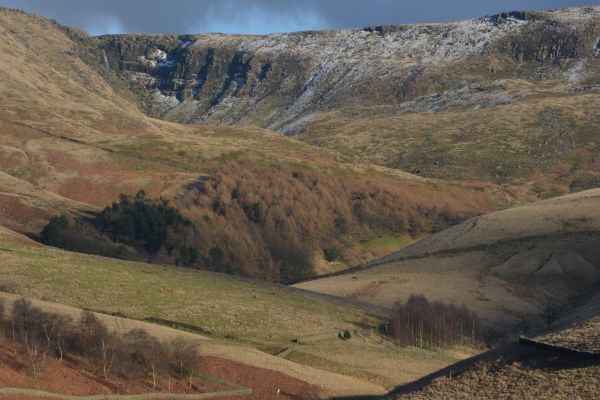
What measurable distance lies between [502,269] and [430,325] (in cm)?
4587

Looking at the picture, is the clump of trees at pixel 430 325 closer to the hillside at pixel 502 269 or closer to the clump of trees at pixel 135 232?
the hillside at pixel 502 269

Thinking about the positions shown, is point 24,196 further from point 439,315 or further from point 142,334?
point 142,334

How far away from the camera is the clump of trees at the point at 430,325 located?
4028 inches

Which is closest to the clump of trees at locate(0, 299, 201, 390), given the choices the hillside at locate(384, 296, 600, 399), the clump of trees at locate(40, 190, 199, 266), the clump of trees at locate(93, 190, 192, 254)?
the hillside at locate(384, 296, 600, 399)

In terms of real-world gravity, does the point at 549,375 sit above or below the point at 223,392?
above

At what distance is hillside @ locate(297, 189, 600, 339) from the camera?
12975 centimetres

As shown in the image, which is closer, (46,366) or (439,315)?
(46,366)

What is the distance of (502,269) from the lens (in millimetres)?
146500

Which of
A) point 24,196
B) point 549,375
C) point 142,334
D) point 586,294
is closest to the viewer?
point 549,375

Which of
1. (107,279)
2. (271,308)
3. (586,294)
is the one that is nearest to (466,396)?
(271,308)

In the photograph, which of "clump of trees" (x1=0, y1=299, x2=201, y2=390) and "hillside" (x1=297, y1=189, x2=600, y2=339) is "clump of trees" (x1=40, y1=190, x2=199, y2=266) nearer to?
"hillside" (x1=297, y1=189, x2=600, y2=339)

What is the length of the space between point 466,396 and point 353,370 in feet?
85.8

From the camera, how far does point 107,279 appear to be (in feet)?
344

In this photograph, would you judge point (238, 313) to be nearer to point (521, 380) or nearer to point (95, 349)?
point (95, 349)
